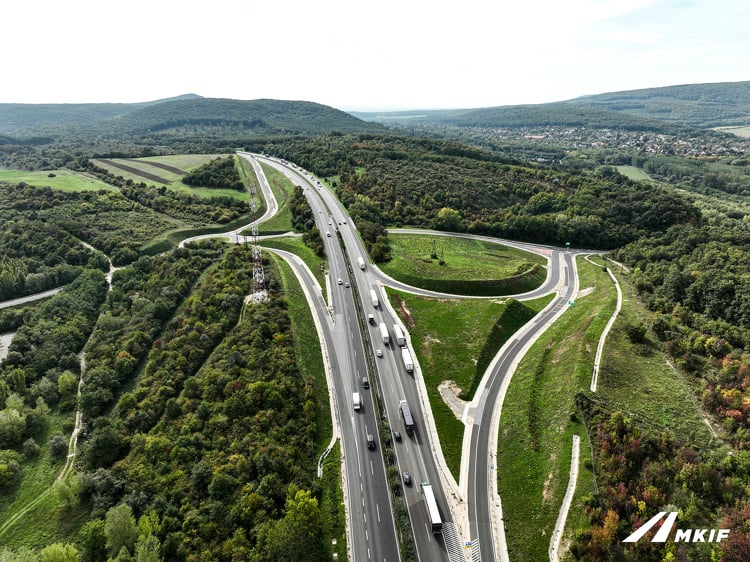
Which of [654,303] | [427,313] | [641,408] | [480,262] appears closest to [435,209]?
[480,262]

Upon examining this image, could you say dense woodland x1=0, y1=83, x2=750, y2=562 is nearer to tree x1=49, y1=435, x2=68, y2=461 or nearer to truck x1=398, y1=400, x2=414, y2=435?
tree x1=49, y1=435, x2=68, y2=461

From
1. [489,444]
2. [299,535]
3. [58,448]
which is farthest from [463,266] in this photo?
[58,448]

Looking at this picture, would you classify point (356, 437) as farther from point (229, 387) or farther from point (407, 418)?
point (229, 387)

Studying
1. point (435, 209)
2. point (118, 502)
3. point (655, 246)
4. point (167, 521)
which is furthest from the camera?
point (435, 209)

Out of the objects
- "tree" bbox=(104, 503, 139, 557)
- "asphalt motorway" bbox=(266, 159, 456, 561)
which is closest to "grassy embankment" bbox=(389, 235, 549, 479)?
"asphalt motorway" bbox=(266, 159, 456, 561)

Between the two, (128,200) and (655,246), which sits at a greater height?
(128,200)

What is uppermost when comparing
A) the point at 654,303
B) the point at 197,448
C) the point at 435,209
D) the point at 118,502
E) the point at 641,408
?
the point at 435,209

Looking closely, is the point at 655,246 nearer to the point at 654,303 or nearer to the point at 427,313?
the point at 654,303
